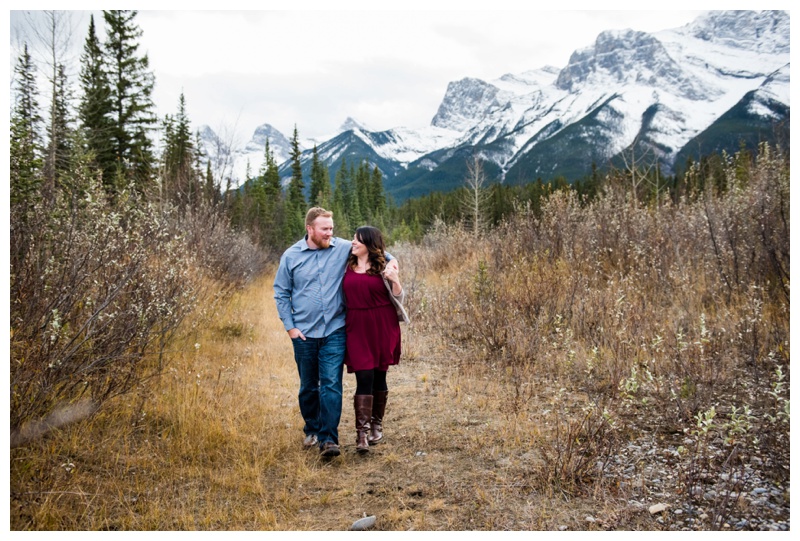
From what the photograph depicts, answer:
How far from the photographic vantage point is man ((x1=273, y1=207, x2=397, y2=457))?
4.05 m

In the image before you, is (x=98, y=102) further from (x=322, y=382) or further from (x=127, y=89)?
(x=322, y=382)

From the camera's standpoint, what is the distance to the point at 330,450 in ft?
12.8

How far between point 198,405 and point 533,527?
312cm

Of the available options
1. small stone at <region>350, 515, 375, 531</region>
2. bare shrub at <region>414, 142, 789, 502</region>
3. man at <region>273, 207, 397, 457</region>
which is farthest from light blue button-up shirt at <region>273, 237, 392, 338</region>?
bare shrub at <region>414, 142, 789, 502</region>

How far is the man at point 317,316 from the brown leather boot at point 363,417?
0.17 m

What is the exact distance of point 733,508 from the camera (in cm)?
270

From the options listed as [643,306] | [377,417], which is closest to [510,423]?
[377,417]

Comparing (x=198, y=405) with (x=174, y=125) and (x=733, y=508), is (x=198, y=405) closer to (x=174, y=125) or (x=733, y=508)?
(x=733, y=508)

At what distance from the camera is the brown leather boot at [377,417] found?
429 cm

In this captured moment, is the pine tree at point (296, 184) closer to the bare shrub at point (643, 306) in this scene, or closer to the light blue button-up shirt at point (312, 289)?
the bare shrub at point (643, 306)

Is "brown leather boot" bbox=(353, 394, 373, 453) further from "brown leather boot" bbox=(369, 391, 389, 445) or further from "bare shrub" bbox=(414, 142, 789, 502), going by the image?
"bare shrub" bbox=(414, 142, 789, 502)

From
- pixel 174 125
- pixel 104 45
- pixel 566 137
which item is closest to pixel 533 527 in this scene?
pixel 104 45

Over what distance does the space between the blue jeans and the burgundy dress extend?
0.37 ft

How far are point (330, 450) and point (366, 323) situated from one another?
1.03m
